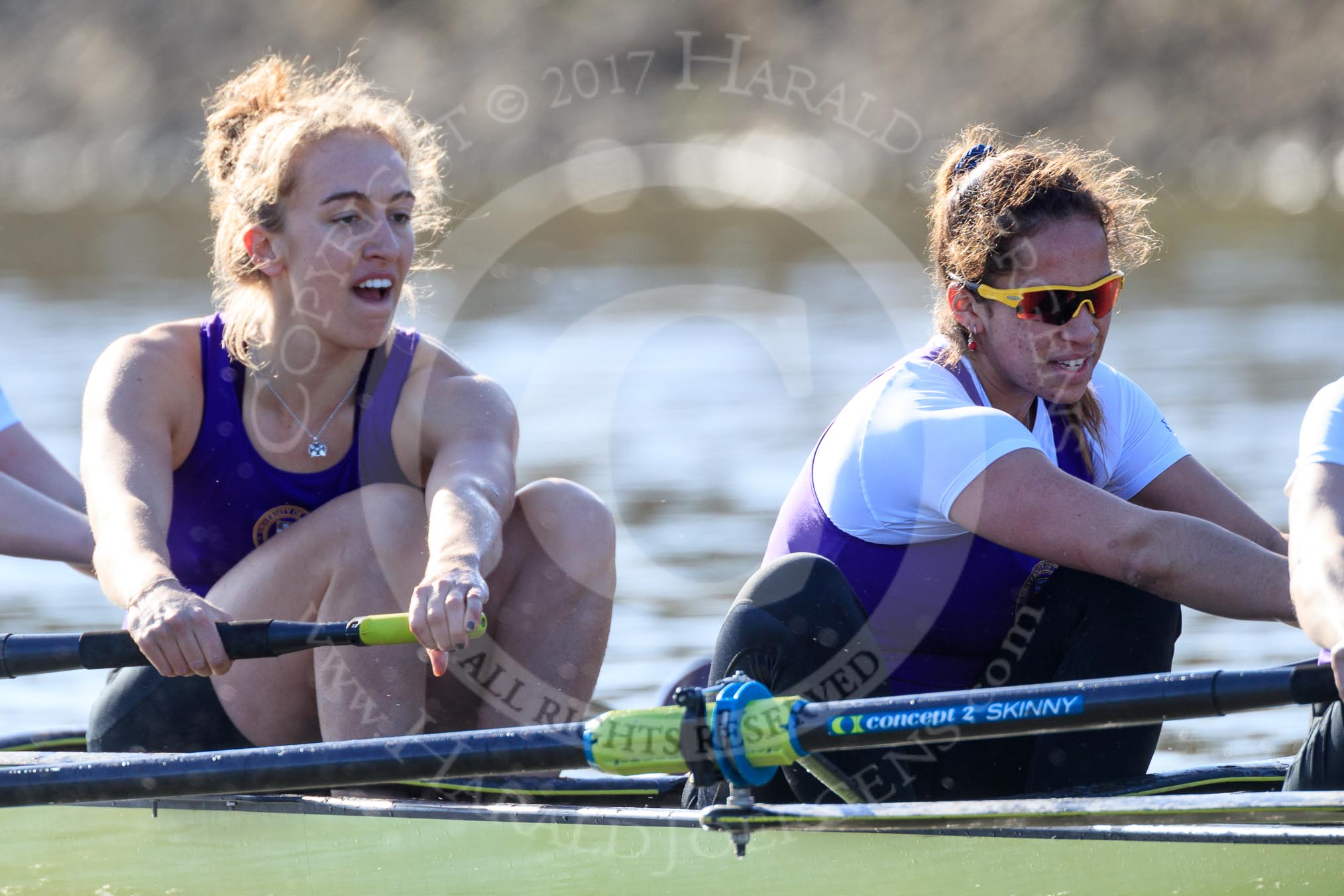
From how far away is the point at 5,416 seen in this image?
161 inches

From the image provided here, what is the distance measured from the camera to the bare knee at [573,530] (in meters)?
3.19

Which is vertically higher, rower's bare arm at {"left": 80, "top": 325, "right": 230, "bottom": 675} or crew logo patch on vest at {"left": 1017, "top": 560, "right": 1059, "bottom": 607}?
rower's bare arm at {"left": 80, "top": 325, "right": 230, "bottom": 675}

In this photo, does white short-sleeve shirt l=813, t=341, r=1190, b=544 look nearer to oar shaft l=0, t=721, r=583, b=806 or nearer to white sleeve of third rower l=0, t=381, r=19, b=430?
oar shaft l=0, t=721, r=583, b=806

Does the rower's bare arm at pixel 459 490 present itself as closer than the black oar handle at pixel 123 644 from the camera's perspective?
Yes

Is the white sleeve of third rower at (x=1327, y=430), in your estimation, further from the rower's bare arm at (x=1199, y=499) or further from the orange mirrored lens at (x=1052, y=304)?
the rower's bare arm at (x=1199, y=499)

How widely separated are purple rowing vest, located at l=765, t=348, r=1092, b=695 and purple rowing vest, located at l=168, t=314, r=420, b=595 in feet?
2.91

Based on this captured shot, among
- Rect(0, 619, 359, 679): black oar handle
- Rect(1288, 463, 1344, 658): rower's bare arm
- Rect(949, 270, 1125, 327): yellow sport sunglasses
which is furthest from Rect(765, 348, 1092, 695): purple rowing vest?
Rect(0, 619, 359, 679): black oar handle

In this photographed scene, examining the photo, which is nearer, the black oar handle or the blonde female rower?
the black oar handle

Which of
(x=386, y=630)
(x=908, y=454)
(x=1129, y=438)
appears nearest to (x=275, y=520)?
(x=386, y=630)

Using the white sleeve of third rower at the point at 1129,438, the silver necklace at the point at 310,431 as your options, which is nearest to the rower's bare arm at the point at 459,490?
the silver necklace at the point at 310,431

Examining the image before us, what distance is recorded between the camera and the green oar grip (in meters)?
2.80

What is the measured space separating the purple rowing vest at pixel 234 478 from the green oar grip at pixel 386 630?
44 cm

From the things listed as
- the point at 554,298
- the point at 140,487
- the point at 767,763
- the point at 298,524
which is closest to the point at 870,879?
the point at 767,763

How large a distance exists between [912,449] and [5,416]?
2.33 m
